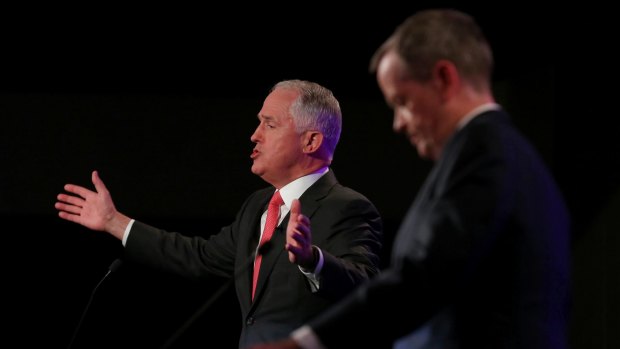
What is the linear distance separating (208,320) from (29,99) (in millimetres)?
1323

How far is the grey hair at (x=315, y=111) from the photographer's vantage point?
313 centimetres

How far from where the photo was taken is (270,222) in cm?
297

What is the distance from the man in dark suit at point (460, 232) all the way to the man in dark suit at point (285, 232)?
880mm

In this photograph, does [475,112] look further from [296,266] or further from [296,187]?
[296,187]

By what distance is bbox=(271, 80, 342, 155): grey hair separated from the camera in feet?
10.3

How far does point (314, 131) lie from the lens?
3.13 m

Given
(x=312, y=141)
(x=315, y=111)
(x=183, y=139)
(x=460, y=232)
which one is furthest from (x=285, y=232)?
(x=183, y=139)

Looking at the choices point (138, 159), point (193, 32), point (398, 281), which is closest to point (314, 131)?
point (193, 32)

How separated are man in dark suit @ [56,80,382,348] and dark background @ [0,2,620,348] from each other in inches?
36.1

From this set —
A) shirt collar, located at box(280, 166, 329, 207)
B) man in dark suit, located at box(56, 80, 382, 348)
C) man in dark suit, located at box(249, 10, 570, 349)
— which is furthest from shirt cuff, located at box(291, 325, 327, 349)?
shirt collar, located at box(280, 166, 329, 207)

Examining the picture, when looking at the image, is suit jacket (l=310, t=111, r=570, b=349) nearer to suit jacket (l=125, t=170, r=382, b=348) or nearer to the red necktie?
suit jacket (l=125, t=170, r=382, b=348)

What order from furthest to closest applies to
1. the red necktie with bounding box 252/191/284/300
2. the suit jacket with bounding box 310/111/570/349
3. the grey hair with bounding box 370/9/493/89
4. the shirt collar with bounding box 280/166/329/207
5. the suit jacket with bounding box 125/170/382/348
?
the shirt collar with bounding box 280/166/329/207, the red necktie with bounding box 252/191/284/300, the suit jacket with bounding box 125/170/382/348, the grey hair with bounding box 370/9/493/89, the suit jacket with bounding box 310/111/570/349

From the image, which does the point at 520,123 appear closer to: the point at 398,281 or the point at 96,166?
the point at 96,166

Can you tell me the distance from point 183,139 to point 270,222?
144cm
